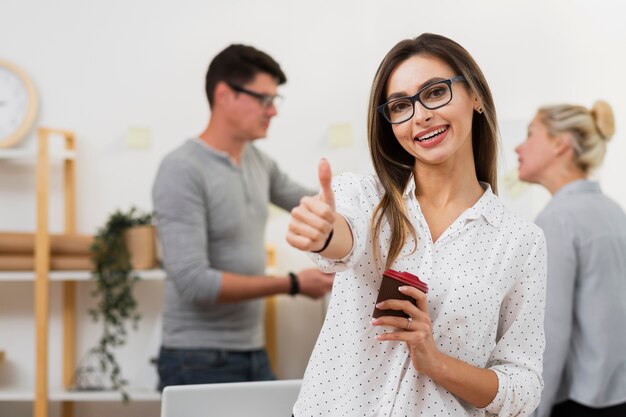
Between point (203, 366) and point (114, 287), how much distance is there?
1.01 meters

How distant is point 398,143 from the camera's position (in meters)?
1.25

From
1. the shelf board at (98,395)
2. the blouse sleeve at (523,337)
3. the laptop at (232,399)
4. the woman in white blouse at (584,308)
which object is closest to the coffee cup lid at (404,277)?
the blouse sleeve at (523,337)

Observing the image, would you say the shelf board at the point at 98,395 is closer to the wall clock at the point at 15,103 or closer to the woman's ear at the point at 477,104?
the wall clock at the point at 15,103

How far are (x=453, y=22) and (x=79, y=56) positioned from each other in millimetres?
1657

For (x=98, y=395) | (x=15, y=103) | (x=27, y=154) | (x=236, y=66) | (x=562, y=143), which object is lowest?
(x=98, y=395)

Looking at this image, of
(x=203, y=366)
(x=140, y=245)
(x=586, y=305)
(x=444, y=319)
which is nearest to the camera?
(x=444, y=319)

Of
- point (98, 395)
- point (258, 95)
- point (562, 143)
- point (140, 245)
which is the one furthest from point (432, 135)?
point (98, 395)

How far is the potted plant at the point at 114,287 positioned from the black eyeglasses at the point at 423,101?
206 cm

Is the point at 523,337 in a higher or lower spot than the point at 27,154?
lower

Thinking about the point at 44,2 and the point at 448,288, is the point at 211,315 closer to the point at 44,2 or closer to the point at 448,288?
the point at 448,288

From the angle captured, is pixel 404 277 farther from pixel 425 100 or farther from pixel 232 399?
pixel 232 399

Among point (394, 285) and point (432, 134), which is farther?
point (432, 134)

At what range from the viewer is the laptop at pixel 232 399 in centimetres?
133

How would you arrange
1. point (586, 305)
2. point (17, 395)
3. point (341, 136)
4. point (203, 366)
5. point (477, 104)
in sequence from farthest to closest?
1. point (341, 136)
2. point (17, 395)
3. point (203, 366)
4. point (586, 305)
5. point (477, 104)
